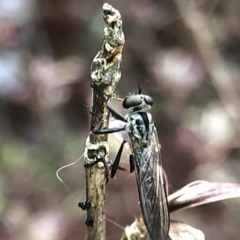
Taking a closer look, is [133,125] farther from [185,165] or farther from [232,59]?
[232,59]


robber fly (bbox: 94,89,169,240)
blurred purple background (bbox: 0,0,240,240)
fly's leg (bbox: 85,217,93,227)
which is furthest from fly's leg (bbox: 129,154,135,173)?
blurred purple background (bbox: 0,0,240,240)

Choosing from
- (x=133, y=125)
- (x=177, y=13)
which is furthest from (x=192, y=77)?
(x=133, y=125)

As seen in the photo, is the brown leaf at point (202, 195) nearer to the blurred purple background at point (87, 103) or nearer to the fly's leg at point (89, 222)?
the fly's leg at point (89, 222)

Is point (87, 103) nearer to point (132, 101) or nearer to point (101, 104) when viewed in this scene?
point (132, 101)

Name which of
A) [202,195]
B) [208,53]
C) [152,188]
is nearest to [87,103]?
[208,53]

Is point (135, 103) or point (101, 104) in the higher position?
point (135, 103)

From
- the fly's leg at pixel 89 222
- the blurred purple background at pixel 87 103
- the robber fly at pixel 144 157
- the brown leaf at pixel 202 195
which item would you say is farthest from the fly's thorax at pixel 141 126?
the blurred purple background at pixel 87 103
